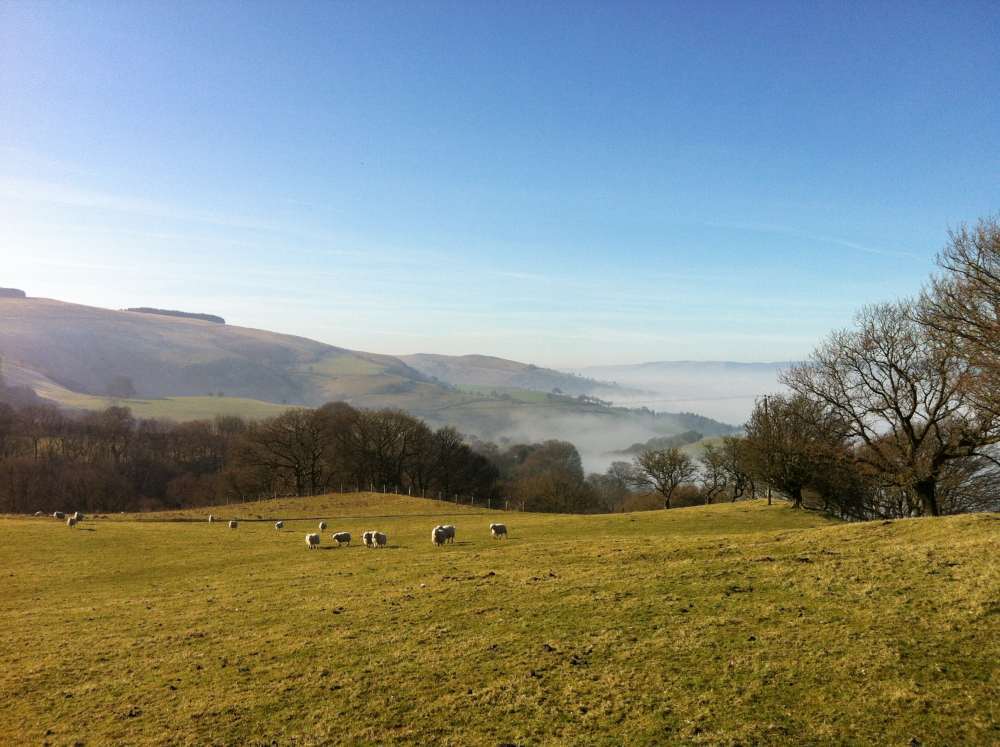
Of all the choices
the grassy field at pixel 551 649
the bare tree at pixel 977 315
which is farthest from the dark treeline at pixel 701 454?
the grassy field at pixel 551 649

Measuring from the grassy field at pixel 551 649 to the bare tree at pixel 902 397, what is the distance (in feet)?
49.5

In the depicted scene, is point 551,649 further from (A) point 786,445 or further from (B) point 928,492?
(A) point 786,445

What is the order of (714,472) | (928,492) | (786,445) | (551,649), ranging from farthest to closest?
(714,472) < (786,445) < (928,492) < (551,649)

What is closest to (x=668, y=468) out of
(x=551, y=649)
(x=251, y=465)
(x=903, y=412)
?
(x=903, y=412)

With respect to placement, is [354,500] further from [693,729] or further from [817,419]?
[693,729]

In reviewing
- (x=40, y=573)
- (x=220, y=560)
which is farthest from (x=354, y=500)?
(x=40, y=573)

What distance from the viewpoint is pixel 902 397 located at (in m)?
39.5

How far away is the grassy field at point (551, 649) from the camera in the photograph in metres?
10.4

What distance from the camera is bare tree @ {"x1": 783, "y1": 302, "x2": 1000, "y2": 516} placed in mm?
35594

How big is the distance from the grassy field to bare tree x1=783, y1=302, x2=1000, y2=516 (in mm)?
15074

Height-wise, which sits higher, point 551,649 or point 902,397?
point 902,397

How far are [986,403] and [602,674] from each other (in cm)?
2990

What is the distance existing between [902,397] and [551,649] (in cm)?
3726

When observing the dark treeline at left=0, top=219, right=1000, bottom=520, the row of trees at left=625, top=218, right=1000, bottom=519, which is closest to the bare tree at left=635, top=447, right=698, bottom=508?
the dark treeline at left=0, top=219, right=1000, bottom=520
